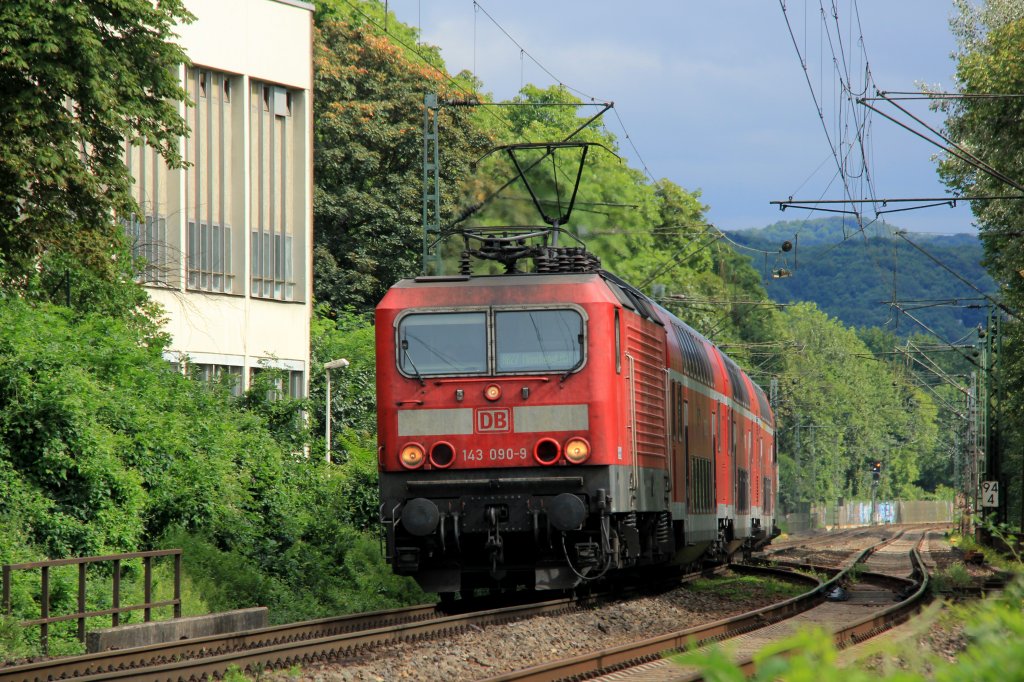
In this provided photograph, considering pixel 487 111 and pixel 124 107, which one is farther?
pixel 487 111

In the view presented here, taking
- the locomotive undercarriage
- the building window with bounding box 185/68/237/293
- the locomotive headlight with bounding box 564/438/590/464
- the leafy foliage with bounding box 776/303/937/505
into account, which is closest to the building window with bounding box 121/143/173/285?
the building window with bounding box 185/68/237/293

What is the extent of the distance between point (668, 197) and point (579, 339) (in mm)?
62199

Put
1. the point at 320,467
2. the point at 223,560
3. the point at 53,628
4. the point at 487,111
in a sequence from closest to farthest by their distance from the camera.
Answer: the point at 53,628, the point at 223,560, the point at 320,467, the point at 487,111

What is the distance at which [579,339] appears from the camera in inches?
559

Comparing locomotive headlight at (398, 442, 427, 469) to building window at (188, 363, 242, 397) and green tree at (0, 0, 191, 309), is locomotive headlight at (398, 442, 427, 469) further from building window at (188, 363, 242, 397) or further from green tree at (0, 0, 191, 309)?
building window at (188, 363, 242, 397)

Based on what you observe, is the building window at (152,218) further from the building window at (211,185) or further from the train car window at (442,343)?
the train car window at (442,343)

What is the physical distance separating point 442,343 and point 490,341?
1.68 ft

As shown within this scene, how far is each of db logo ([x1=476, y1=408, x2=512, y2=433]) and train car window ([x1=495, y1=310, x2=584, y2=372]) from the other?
1.54 feet

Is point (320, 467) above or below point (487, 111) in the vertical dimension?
below

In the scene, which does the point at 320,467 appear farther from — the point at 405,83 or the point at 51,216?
the point at 405,83

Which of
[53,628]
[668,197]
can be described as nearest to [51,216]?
[53,628]

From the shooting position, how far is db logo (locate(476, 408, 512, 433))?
1406 cm

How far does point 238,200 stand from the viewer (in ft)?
120

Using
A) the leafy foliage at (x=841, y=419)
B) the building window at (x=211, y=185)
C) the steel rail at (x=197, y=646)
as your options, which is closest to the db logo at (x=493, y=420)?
the steel rail at (x=197, y=646)
